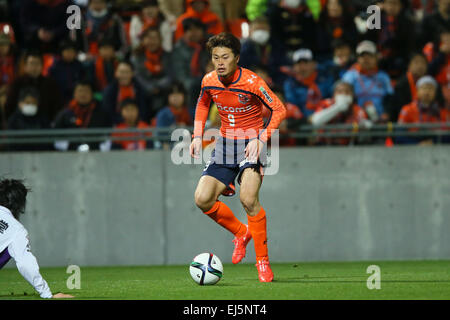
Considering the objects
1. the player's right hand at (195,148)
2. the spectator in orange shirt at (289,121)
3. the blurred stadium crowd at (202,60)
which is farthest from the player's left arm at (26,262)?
the spectator in orange shirt at (289,121)

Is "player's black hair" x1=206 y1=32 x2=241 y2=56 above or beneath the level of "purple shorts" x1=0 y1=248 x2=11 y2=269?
above

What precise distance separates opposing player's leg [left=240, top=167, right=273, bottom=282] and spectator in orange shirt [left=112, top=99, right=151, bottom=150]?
15.7 feet

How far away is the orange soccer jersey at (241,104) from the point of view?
28.7ft

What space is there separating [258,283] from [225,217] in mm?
976

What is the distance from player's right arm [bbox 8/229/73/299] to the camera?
6766 millimetres

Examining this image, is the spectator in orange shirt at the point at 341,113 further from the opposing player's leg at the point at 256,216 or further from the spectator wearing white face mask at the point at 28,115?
the opposing player's leg at the point at 256,216

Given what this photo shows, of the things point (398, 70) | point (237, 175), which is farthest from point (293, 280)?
point (398, 70)

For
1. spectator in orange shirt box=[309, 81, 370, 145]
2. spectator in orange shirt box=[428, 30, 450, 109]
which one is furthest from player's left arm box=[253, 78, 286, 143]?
spectator in orange shirt box=[428, 30, 450, 109]

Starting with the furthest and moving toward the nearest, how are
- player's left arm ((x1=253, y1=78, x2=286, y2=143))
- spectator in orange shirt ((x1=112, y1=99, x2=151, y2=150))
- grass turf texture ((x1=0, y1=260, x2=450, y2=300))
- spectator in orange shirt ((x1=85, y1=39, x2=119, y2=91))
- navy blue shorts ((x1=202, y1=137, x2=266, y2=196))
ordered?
spectator in orange shirt ((x1=85, y1=39, x2=119, y2=91)), spectator in orange shirt ((x1=112, y1=99, x2=151, y2=150)), navy blue shorts ((x1=202, y1=137, x2=266, y2=196)), player's left arm ((x1=253, y1=78, x2=286, y2=143)), grass turf texture ((x1=0, y1=260, x2=450, y2=300))

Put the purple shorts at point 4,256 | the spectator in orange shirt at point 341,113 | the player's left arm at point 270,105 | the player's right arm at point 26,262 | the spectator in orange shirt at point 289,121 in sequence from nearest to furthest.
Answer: the player's right arm at point 26,262
the purple shorts at point 4,256
the player's left arm at point 270,105
the spectator in orange shirt at point 289,121
the spectator in orange shirt at point 341,113

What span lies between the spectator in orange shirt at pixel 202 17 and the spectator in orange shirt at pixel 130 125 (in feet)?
6.88

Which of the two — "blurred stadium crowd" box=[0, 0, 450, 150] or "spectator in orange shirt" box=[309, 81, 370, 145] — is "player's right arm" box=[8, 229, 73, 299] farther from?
"spectator in orange shirt" box=[309, 81, 370, 145]
